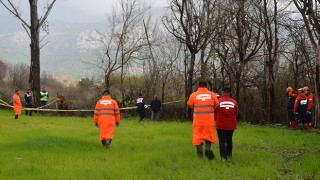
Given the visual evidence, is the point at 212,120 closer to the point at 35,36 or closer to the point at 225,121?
the point at 225,121

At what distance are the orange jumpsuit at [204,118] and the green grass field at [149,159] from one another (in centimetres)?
57

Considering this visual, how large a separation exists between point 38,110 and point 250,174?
78.8 feet

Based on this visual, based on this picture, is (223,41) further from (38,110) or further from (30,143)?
(30,143)

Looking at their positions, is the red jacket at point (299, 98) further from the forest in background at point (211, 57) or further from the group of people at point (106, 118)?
the group of people at point (106, 118)

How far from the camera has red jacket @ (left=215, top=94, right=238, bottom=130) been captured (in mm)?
10773

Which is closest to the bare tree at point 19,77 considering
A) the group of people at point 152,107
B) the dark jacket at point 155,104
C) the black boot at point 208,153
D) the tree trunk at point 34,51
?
the tree trunk at point 34,51

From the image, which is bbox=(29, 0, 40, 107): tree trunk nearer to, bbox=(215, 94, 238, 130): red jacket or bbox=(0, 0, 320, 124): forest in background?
bbox=(0, 0, 320, 124): forest in background

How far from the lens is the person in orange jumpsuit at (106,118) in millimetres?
13281

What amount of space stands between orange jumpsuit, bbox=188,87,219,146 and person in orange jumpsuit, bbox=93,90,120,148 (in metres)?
3.48

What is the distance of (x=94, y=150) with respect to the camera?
41.7ft

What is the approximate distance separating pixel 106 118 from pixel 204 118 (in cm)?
387

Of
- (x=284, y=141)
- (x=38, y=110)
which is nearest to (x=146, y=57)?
(x=38, y=110)

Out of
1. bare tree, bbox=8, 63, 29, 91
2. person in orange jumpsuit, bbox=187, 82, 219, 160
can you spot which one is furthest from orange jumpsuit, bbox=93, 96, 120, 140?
bare tree, bbox=8, 63, 29, 91

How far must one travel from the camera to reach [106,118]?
13.4 metres
